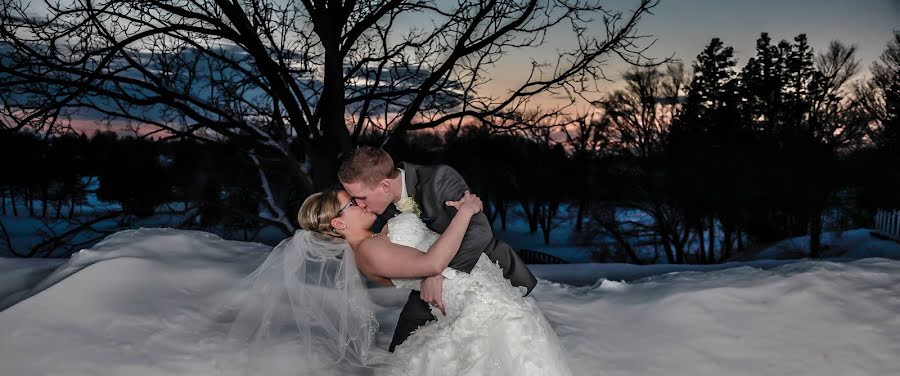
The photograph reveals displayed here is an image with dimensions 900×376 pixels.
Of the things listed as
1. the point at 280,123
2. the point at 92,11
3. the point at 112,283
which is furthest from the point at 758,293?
the point at 92,11

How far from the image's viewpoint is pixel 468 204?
128 inches

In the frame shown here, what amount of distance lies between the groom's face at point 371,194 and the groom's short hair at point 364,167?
0.03 m

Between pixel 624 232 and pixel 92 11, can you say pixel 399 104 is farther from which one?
pixel 624 232

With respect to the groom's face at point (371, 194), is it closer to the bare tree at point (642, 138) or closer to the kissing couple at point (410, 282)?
the kissing couple at point (410, 282)

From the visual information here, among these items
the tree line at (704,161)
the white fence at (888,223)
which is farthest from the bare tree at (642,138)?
the white fence at (888,223)

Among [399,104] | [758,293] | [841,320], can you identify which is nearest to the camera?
[841,320]

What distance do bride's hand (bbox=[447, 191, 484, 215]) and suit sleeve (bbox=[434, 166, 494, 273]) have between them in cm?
14

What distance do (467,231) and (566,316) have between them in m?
2.62

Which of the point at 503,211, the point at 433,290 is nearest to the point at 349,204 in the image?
the point at 433,290

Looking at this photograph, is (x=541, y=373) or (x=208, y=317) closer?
(x=541, y=373)

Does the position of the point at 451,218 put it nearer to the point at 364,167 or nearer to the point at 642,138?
the point at 364,167

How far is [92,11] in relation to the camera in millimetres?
7469

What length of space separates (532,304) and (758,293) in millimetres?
3177

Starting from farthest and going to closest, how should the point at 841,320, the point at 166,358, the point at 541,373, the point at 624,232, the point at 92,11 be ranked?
the point at 624,232 → the point at 92,11 → the point at 841,320 → the point at 166,358 → the point at 541,373
